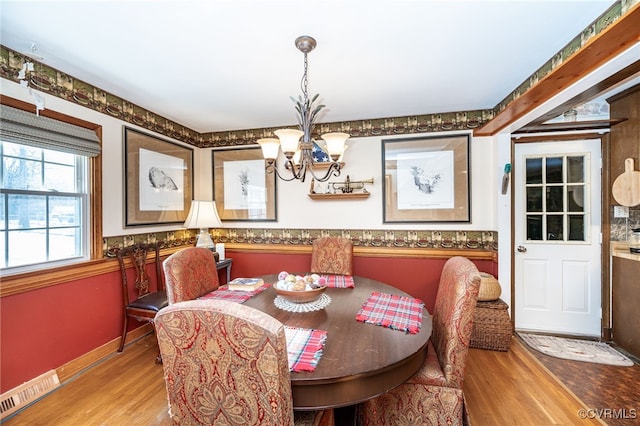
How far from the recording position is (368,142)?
3.21 meters

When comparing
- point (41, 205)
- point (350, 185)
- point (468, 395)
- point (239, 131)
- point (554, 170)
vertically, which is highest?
point (239, 131)

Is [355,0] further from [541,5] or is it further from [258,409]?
[258,409]

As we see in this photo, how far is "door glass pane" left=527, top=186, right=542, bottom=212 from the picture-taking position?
9.55ft

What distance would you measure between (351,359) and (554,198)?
310cm

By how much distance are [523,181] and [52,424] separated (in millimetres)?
4476

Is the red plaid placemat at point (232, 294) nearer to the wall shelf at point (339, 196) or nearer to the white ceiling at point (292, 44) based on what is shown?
the wall shelf at point (339, 196)

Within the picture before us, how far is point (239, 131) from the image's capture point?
358cm

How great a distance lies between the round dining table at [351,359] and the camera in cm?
102

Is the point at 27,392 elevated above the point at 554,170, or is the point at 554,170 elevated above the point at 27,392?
the point at 554,170

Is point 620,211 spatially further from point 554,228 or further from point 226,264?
point 226,264

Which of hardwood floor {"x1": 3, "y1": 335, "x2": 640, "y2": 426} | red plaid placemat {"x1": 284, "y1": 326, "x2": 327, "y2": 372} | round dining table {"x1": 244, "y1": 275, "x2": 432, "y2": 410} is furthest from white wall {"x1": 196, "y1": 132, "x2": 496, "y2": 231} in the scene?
red plaid placemat {"x1": 284, "y1": 326, "x2": 327, "y2": 372}

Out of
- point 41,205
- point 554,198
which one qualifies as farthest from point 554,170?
point 41,205

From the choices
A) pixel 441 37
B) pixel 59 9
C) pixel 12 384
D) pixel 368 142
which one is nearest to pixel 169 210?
pixel 12 384

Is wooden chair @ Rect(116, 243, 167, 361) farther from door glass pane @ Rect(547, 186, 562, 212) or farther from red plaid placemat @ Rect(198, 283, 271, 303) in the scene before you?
door glass pane @ Rect(547, 186, 562, 212)
